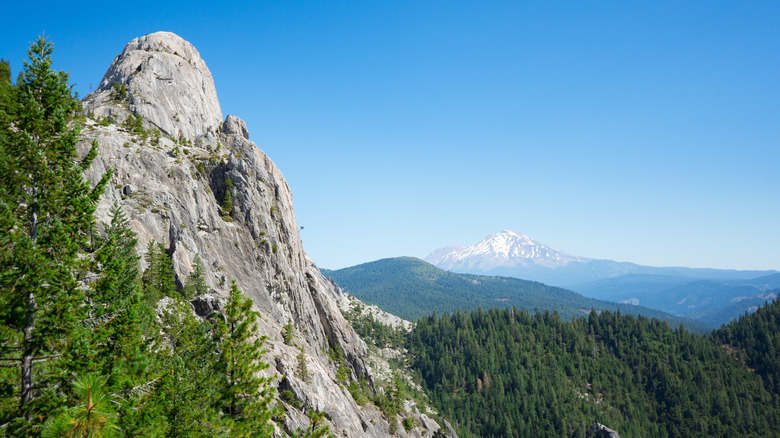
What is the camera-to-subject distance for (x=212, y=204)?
75375 mm

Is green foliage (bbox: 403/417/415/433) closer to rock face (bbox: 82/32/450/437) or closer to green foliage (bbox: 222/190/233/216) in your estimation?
rock face (bbox: 82/32/450/437)

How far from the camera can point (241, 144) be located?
87.8 meters

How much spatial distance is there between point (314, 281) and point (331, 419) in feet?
147

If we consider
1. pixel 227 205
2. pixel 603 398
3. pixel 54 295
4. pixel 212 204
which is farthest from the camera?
pixel 603 398

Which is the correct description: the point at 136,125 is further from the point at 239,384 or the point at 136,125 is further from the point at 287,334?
the point at 239,384

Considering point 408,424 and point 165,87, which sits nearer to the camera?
point 165,87

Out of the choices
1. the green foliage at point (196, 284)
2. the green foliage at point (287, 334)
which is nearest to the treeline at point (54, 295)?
the green foliage at point (196, 284)

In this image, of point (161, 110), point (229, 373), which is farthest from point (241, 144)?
point (229, 373)

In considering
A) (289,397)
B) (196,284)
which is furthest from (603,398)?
(196,284)

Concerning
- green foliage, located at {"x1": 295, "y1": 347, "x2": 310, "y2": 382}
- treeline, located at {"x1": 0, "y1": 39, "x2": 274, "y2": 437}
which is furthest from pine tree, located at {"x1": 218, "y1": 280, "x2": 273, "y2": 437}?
green foliage, located at {"x1": 295, "y1": 347, "x2": 310, "y2": 382}

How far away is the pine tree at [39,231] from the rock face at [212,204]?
38359 mm

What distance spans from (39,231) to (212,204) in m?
63.9

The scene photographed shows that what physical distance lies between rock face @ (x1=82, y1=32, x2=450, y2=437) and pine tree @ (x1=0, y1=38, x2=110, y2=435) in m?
38.4

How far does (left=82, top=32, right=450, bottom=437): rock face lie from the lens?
6038 cm
